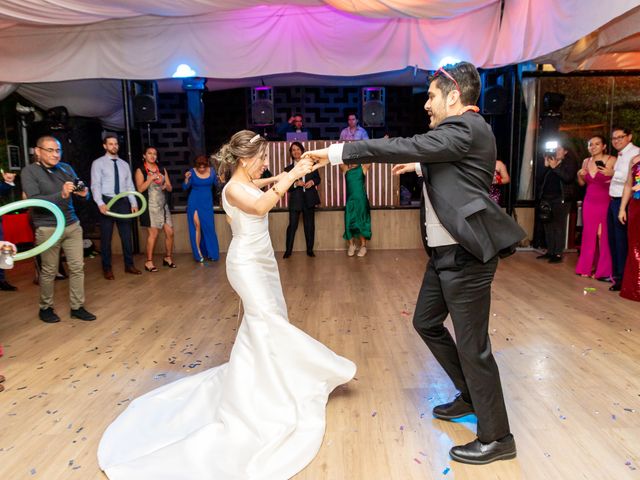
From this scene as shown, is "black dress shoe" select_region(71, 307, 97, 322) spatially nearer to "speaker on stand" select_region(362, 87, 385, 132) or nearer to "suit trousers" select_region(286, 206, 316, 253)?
"suit trousers" select_region(286, 206, 316, 253)

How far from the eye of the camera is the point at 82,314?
15.1 ft

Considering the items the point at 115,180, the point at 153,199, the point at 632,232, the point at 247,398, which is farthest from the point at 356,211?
the point at 247,398

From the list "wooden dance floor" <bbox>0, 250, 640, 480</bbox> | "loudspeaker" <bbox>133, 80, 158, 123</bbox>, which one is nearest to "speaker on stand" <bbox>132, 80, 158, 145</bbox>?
"loudspeaker" <bbox>133, 80, 158, 123</bbox>

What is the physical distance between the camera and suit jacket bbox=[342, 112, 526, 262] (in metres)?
2.04

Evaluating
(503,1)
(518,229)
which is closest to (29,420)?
(518,229)

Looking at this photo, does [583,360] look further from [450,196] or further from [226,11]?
[226,11]

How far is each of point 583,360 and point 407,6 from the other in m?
3.96

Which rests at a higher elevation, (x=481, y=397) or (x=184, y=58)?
(x=184, y=58)

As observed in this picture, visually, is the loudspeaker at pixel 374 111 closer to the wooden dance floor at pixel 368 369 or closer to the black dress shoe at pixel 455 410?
the wooden dance floor at pixel 368 369

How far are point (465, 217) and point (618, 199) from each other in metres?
3.85

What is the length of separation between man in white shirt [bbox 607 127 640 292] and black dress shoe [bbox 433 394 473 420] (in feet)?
11.0

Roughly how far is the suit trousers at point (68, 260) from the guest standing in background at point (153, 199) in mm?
2040

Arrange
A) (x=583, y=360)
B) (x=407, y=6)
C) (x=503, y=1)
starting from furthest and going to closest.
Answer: (x=503, y=1), (x=407, y=6), (x=583, y=360)

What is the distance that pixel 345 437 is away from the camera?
250cm
